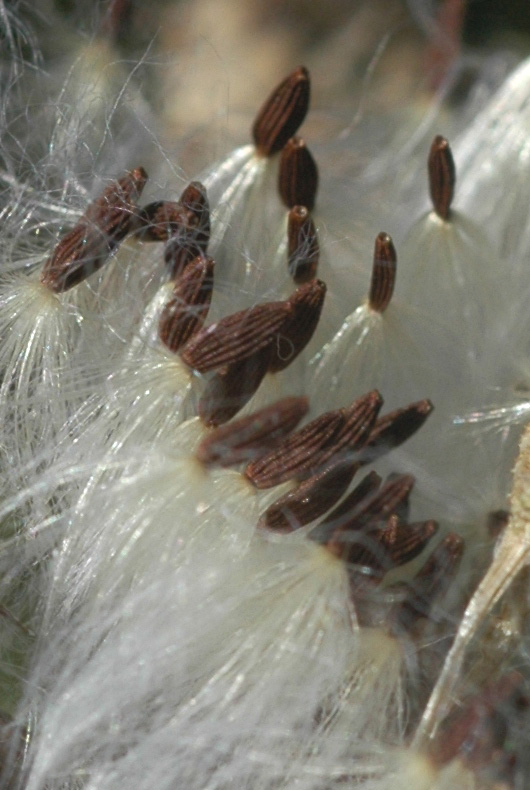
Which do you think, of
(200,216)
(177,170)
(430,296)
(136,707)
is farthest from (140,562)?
(430,296)

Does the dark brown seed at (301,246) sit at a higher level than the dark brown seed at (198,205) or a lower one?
lower

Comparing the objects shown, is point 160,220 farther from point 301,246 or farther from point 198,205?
point 301,246

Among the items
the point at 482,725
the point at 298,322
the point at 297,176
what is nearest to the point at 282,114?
the point at 297,176

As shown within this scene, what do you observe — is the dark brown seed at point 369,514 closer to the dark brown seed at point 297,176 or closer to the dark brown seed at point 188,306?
the dark brown seed at point 188,306

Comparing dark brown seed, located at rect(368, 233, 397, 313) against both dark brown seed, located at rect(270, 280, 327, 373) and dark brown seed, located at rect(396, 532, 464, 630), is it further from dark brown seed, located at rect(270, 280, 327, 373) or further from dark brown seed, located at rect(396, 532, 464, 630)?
dark brown seed, located at rect(396, 532, 464, 630)

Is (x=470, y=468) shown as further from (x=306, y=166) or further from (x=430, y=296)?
(x=306, y=166)

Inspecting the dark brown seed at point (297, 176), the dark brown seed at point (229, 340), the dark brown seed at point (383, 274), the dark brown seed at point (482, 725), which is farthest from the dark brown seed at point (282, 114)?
the dark brown seed at point (482, 725)

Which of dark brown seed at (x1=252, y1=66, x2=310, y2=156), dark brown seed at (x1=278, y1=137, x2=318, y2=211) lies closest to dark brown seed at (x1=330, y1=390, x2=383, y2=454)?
dark brown seed at (x1=278, y1=137, x2=318, y2=211)
